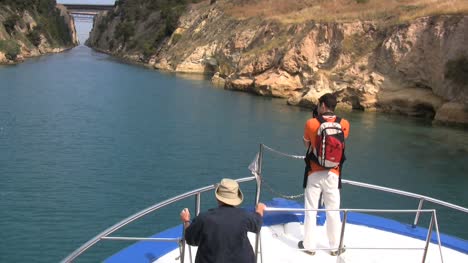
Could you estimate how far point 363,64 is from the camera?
3672 cm

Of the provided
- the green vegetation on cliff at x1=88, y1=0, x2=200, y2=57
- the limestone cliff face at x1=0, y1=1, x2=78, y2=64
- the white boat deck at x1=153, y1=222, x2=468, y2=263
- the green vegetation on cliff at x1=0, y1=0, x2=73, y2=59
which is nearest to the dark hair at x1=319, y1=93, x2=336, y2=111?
the white boat deck at x1=153, y1=222, x2=468, y2=263

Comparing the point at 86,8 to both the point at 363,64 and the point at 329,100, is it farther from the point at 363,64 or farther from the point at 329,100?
the point at 329,100

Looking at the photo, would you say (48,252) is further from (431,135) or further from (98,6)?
(98,6)

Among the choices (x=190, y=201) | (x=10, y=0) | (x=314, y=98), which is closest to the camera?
(x=190, y=201)

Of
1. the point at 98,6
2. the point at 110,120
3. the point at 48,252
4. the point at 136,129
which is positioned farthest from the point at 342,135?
the point at 98,6

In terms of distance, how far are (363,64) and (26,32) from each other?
66165 mm

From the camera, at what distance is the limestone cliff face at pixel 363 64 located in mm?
31109

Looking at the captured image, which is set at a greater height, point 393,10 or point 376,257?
point 393,10

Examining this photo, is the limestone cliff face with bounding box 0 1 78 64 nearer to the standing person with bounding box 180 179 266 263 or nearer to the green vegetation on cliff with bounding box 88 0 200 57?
the green vegetation on cliff with bounding box 88 0 200 57

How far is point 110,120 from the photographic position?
25.9 metres

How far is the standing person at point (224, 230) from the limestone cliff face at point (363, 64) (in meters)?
29.0

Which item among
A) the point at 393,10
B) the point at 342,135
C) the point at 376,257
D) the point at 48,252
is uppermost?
the point at 393,10

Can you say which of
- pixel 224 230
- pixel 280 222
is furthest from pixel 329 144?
pixel 224 230

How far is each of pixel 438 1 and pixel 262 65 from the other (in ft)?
49.1
